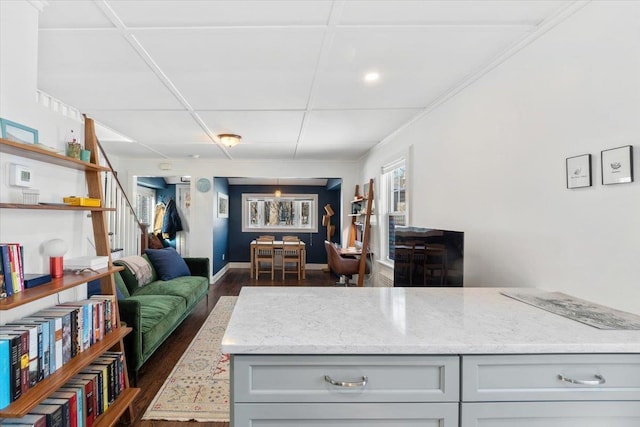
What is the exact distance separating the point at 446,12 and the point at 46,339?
252cm

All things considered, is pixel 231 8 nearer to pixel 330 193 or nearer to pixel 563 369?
pixel 563 369

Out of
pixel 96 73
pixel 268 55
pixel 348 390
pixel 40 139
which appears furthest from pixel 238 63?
pixel 348 390

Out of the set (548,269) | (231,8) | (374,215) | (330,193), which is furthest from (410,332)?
(330,193)

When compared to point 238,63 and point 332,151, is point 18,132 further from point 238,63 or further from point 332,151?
point 332,151

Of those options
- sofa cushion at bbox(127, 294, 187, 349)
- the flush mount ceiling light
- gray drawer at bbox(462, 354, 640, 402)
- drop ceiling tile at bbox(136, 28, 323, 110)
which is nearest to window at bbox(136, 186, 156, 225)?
the flush mount ceiling light

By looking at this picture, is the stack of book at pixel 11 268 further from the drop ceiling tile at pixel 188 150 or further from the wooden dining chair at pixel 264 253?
the wooden dining chair at pixel 264 253

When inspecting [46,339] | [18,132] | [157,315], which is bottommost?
[157,315]

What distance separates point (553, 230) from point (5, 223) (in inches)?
106

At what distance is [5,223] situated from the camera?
1.43m

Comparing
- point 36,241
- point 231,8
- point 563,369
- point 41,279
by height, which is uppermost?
point 231,8

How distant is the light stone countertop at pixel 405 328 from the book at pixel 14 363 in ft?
2.98

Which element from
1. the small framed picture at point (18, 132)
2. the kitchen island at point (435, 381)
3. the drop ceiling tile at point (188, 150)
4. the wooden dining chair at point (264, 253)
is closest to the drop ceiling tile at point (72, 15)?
the small framed picture at point (18, 132)

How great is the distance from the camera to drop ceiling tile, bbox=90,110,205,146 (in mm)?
3098

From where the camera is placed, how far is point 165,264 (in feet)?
12.8
